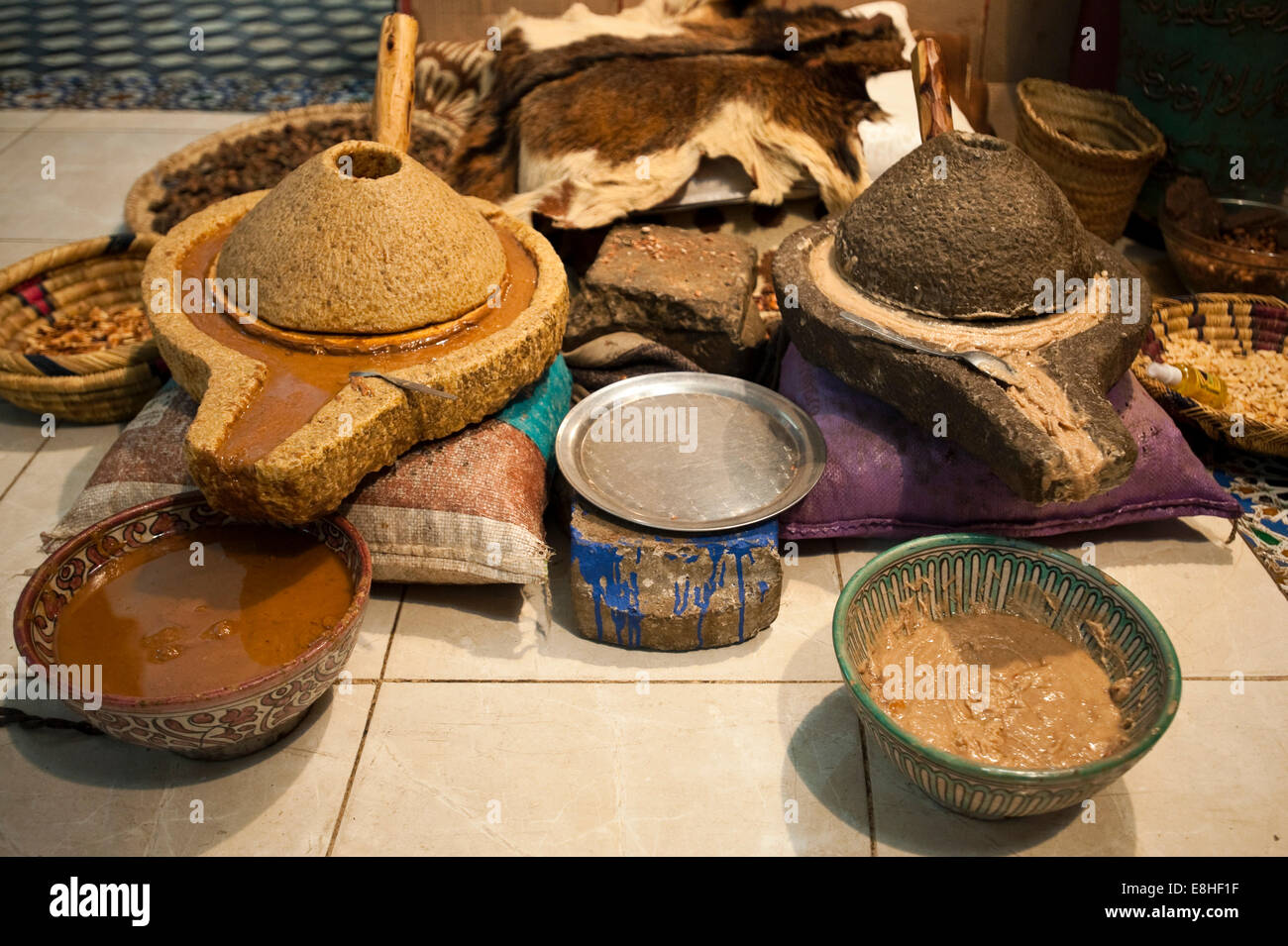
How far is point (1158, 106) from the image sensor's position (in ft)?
14.3

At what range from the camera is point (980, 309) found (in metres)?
2.77

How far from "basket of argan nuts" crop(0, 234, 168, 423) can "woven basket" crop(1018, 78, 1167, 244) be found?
355 cm

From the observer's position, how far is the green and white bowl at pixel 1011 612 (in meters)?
2.05

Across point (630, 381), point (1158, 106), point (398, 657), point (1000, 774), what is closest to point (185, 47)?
point (630, 381)

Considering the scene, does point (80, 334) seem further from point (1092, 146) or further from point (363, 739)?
point (1092, 146)

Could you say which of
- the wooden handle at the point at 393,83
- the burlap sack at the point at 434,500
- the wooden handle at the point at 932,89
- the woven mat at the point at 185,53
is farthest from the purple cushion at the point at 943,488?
the woven mat at the point at 185,53

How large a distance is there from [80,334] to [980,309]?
3.06 meters

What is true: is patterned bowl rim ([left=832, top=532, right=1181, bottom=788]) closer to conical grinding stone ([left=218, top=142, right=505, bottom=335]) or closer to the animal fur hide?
conical grinding stone ([left=218, top=142, right=505, bottom=335])

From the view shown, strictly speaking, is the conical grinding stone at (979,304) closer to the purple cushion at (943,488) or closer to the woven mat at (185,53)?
the purple cushion at (943,488)

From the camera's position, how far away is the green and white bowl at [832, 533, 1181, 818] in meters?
2.05

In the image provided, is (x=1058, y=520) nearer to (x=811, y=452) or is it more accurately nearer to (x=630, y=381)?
(x=811, y=452)

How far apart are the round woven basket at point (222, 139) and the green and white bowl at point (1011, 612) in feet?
9.24

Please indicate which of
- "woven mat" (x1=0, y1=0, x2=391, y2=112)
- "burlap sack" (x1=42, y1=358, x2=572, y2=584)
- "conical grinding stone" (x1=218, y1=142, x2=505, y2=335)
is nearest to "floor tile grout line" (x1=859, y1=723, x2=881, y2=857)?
"burlap sack" (x1=42, y1=358, x2=572, y2=584)

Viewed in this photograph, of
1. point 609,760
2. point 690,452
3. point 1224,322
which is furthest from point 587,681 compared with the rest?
point 1224,322
